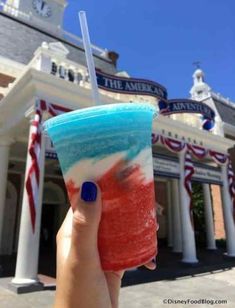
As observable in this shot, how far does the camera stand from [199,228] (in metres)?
17.9

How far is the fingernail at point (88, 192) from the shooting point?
3.51 feet

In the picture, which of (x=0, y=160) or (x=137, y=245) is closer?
(x=137, y=245)

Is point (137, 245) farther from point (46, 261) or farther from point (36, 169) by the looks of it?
point (46, 261)

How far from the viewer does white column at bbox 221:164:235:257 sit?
36.3 feet

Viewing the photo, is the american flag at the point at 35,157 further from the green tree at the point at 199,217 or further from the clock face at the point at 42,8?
the clock face at the point at 42,8

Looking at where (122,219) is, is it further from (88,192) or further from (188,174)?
(188,174)

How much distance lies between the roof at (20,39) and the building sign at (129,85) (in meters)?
5.63

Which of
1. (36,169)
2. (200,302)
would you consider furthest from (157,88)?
(200,302)

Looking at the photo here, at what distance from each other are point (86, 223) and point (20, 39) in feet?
45.7

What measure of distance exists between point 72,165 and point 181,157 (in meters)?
9.37

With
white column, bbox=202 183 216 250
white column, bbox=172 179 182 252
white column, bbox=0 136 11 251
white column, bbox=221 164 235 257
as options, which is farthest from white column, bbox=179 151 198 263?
white column, bbox=0 136 11 251

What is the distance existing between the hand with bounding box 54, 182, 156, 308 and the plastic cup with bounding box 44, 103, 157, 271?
5 cm

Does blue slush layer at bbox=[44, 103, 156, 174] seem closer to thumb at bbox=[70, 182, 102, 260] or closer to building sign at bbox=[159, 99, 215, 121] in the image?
thumb at bbox=[70, 182, 102, 260]

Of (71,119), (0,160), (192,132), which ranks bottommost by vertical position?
(71,119)
